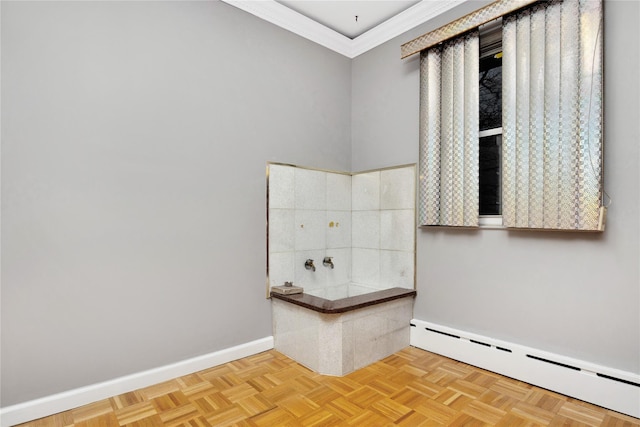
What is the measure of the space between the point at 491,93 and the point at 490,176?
0.60 metres

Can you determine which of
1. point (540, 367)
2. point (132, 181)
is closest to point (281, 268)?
point (132, 181)

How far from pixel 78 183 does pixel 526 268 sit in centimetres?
277

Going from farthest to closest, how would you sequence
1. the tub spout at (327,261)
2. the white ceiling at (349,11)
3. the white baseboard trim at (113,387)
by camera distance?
1. the tub spout at (327,261)
2. the white ceiling at (349,11)
3. the white baseboard trim at (113,387)

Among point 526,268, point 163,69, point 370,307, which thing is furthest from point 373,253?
point 163,69

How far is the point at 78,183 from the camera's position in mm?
1967

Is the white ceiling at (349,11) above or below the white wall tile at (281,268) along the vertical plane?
above

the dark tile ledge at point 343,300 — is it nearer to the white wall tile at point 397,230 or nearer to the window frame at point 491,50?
the white wall tile at point 397,230

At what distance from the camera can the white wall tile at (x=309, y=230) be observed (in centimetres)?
299

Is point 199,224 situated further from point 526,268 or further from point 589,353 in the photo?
point 589,353

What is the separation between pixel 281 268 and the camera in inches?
113

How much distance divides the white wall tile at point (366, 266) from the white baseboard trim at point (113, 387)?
112 cm

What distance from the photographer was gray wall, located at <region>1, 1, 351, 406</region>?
183 cm

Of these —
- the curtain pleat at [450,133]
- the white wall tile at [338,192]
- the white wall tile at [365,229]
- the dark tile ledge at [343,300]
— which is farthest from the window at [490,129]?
the white wall tile at [338,192]

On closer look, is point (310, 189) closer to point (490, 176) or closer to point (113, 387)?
point (490, 176)
